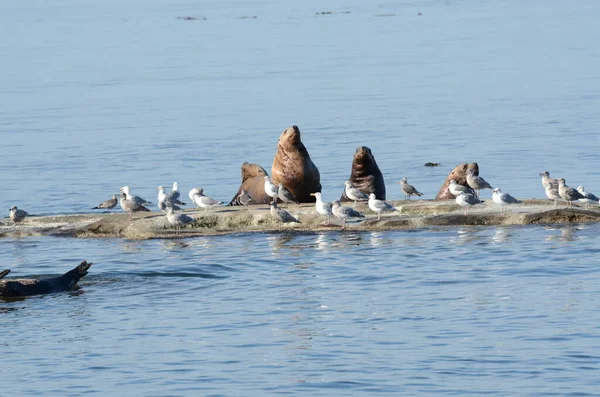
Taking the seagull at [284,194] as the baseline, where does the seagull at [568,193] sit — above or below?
below

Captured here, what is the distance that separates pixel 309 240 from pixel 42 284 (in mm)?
4601

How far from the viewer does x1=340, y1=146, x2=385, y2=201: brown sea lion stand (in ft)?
77.5

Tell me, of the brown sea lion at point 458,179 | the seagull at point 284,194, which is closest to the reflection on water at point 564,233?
the brown sea lion at point 458,179

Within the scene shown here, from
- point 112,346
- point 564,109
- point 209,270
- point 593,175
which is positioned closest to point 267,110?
point 564,109

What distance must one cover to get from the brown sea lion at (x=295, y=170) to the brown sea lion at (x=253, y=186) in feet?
0.98

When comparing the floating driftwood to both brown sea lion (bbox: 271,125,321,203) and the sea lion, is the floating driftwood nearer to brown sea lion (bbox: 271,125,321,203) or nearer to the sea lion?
brown sea lion (bbox: 271,125,321,203)

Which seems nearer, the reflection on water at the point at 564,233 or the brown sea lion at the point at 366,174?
the reflection on water at the point at 564,233

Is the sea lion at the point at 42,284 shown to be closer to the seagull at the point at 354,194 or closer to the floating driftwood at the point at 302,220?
the floating driftwood at the point at 302,220

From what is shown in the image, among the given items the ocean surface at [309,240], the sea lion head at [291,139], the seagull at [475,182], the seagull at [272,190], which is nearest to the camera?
the ocean surface at [309,240]

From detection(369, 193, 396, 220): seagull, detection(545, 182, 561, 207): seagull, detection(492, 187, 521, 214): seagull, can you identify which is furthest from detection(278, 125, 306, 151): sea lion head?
detection(545, 182, 561, 207): seagull

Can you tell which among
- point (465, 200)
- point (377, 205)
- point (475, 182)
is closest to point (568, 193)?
point (465, 200)

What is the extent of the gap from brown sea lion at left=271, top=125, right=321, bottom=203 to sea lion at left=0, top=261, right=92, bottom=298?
22.2 ft

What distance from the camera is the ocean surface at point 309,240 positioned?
13555 mm

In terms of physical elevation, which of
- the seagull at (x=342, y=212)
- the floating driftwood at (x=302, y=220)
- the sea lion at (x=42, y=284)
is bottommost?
the sea lion at (x=42, y=284)
